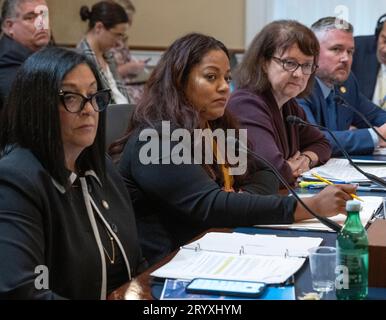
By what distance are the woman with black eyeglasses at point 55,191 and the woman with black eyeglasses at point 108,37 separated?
280cm

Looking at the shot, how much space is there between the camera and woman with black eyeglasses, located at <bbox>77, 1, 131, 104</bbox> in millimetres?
4309

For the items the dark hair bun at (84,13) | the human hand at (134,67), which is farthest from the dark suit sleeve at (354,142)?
the dark hair bun at (84,13)

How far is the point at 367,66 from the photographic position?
3994mm

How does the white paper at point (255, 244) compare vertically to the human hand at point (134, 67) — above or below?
below

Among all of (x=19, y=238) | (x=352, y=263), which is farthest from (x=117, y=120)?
(x=352, y=263)

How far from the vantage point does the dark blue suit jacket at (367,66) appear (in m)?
3.99

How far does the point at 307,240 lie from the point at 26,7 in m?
2.29

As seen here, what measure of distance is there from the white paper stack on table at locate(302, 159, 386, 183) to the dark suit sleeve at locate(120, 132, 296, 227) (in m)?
0.63

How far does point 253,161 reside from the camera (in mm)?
2160
